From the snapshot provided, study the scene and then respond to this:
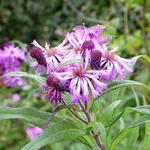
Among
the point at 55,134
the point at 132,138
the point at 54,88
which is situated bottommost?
the point at 132,138

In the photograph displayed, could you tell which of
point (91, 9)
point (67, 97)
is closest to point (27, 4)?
point (91, 9)

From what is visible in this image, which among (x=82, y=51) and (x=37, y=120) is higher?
(x=82, y=51)

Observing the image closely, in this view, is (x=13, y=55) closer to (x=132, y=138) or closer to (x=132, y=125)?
(x=132, y=138)

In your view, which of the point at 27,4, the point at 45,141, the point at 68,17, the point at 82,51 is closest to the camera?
the point at 45,141

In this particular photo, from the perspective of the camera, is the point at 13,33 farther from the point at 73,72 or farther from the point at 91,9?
the point at 73,72

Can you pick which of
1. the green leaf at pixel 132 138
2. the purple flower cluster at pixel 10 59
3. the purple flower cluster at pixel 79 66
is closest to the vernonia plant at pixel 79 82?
the purple flower cluster at pixel 79 66

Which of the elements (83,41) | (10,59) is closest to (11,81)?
(10,59)

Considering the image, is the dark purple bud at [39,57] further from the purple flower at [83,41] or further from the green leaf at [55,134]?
the green leaf at [55,134]

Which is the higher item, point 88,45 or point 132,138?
point 88,45
